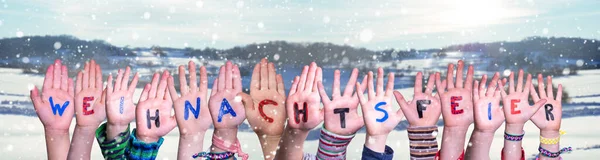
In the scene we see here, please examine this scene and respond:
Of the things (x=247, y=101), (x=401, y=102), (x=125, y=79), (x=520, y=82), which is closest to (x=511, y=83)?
(x=520, y=82)

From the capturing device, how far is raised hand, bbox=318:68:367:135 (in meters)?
5.96

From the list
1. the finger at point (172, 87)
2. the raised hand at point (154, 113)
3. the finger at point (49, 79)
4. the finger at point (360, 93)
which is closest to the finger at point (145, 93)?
the raised hand at point (154, 113)

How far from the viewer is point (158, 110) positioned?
6.44 meters

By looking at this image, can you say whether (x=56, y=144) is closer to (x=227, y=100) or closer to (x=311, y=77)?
(x=227, y=100)

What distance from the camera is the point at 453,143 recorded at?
632 centimetres

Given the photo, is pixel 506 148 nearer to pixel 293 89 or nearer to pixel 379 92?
pixel 379 92

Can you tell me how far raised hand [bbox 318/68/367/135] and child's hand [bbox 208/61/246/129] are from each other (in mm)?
603

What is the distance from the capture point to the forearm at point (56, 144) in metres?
6.97

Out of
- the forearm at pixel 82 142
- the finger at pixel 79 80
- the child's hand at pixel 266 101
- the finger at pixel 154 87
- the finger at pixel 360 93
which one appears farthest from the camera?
the finger at pixel 79 80

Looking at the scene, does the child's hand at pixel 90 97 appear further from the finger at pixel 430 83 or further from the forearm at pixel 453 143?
the forearm at pixel 453 143

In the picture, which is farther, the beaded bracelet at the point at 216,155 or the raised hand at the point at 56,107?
the raised hand at the point at 56,107

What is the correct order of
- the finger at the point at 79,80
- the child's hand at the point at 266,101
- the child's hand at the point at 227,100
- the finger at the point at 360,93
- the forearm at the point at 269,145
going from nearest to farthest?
the finger at the point at 360,93, the child's hand at the point at 227,100, the child's hand at the point at 266,101, the forearm at the point at 269,145, the finger at the point at 79,80

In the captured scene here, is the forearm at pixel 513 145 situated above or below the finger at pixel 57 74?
below

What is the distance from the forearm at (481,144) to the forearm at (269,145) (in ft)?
4.61
